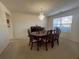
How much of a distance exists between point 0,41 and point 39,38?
5.56ft

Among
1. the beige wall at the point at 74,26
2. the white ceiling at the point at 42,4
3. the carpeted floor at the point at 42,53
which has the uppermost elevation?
the white ceiling at the point at 42,4

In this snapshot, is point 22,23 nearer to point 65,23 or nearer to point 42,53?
point 65,23

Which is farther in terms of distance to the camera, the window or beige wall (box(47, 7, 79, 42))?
the window

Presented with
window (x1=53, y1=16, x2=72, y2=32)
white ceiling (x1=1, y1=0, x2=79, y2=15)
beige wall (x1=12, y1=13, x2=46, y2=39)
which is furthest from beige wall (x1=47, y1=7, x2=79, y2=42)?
beige wall (x1=12, y1=13, x2=46, y2=39)

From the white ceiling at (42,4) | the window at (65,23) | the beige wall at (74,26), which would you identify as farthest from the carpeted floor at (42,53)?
the window at (65,23)

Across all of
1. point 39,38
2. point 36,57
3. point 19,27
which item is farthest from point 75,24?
point 19,27

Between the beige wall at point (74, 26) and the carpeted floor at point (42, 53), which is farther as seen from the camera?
the beige wall at point (74, 26)

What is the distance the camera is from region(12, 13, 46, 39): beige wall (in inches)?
264

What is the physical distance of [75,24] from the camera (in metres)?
5.20

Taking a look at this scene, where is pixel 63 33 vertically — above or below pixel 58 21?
below

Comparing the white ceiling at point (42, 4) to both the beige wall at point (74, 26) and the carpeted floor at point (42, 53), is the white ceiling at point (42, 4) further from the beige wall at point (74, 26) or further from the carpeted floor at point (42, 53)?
the carpeted floor at point (42, 53)

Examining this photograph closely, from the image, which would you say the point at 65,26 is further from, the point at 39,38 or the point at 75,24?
the point at 39,38

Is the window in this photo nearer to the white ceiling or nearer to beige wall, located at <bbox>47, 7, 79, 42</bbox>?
beige wall, located at <bbox>47, 7, 79, 42</bbox>

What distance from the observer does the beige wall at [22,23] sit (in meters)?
6.70
